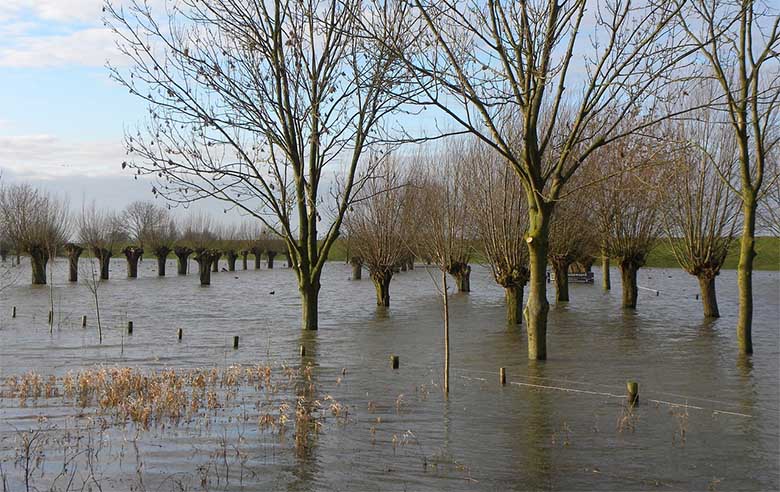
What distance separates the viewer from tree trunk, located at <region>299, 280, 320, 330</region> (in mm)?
20109

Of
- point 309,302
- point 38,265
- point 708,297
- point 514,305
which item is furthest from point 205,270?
point 708,297

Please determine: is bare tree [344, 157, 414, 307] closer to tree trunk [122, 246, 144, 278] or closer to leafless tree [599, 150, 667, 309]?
leafless tree [599, 150, 667, 309]

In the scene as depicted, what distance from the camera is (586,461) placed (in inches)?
328

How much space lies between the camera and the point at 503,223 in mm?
22734

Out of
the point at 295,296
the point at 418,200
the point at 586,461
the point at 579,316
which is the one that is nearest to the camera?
the point at 586,461

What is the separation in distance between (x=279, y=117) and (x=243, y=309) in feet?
49.0

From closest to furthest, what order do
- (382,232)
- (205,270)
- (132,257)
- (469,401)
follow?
1. (469,401)
2. (382,232)
3. (205,270)
4. (132,257)

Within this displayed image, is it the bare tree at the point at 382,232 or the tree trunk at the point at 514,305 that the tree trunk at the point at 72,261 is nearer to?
the bare tree at the point at 382,232

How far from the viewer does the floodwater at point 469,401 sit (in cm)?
791

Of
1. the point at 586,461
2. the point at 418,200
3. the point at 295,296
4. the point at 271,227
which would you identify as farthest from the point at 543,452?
the point at 295,296

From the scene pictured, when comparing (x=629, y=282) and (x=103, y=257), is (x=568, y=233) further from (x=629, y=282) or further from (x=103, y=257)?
(x=103, y=257)

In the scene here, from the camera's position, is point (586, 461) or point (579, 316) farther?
point (579, 316)

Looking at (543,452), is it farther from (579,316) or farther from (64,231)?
(64,231)

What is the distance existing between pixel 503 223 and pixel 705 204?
784 cm
